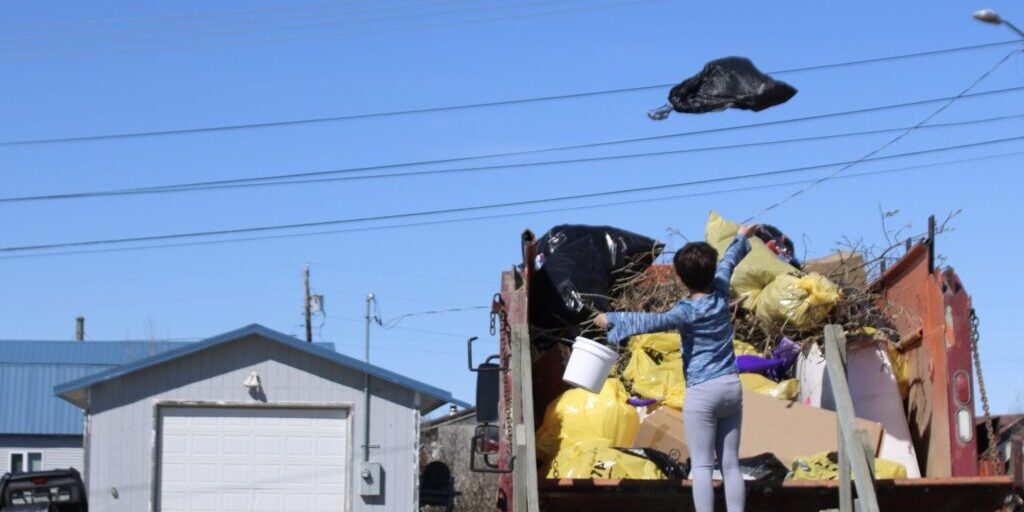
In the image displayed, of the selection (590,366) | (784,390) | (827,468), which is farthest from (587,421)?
(827,468)

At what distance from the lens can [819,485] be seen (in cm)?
620

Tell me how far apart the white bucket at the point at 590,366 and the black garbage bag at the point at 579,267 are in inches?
50.6

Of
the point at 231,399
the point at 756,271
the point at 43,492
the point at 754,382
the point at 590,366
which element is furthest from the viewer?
the point at 231,399

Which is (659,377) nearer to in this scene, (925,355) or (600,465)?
(600,465)

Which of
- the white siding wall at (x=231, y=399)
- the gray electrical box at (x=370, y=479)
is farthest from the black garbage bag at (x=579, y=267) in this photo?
the white siding wall at (x=231, y=399)

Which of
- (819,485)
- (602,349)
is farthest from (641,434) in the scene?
(819,485)

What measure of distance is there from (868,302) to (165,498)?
1639 cm

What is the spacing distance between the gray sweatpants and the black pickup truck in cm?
1610

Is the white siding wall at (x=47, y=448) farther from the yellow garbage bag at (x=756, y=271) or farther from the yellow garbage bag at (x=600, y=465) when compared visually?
the yellow garbage bag at (x=600, y=465)

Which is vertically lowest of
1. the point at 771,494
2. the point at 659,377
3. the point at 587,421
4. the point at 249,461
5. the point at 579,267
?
the point at 771,494

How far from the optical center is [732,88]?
36.6 feet

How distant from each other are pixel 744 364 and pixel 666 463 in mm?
1223

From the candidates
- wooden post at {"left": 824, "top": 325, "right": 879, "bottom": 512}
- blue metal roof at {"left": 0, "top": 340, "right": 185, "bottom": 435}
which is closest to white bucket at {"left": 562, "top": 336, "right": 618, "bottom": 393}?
wooden post at {"left": 824, "top": 325, "right": 879, "bottom": 512}

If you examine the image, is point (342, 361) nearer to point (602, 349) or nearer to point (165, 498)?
point (165, 498)
